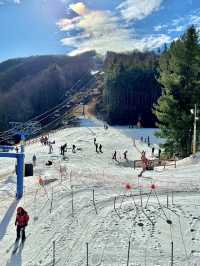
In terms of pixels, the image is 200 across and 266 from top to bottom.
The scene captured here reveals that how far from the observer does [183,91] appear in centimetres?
4112

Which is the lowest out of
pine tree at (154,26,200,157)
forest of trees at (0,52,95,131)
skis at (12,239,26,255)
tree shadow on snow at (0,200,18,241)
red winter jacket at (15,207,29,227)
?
skis at (12,239,26,255)

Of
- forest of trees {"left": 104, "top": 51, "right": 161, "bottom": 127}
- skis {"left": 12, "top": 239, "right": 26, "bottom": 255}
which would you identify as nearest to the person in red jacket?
skis {"left": 12, "top": 239, "right": 26, "bottom": 255}

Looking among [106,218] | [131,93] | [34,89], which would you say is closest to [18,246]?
[106,218]

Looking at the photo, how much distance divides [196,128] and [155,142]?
101 ft

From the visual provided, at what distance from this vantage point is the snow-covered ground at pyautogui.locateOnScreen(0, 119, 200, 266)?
15.9 meters

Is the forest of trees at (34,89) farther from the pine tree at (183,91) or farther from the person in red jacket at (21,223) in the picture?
the person in red jacket at (21,223)

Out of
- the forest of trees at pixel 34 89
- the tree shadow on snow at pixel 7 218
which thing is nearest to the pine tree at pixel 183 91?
the tree shadow on snow at pixel 7 218

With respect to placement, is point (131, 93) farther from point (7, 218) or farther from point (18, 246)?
point (18, 246)

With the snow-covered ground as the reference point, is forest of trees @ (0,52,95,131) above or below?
above

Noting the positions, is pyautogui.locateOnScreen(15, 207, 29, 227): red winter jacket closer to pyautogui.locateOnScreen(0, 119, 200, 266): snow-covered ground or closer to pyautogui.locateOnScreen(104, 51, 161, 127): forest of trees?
pyautogui.locateOnScreen(0, 119, 200, 266): snow-covered ground

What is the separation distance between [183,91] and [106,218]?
24.3 metres

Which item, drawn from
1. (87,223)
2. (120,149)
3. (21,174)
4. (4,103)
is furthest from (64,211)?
(4,103)

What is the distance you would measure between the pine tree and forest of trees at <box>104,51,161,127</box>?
5604 centimetres

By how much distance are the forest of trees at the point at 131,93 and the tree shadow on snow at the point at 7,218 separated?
74009 mm
